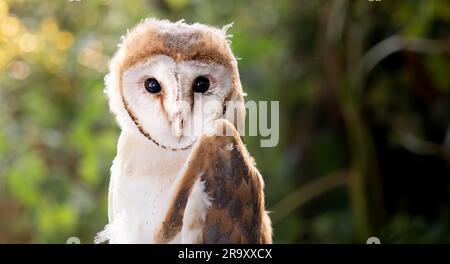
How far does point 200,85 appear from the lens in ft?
2.02

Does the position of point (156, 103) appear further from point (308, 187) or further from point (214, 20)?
point (308, 187)

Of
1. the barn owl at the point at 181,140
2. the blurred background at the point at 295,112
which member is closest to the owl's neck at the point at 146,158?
→ the barn owl at the point at 181,140

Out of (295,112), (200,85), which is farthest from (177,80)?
(295,112)

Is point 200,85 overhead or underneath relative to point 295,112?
underneath

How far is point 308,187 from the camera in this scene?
1947 mm

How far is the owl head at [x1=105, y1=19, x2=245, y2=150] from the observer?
60 centimetres

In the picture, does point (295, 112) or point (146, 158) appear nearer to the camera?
point (146, 158)

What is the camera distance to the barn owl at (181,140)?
61 centimetres

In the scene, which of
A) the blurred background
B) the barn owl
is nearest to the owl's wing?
the barn owl

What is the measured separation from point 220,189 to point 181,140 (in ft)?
0.19

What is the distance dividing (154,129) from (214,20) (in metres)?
0.93

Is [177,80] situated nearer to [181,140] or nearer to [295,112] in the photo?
[181,140]

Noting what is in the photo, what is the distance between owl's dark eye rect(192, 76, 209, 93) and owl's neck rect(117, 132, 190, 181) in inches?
2.7

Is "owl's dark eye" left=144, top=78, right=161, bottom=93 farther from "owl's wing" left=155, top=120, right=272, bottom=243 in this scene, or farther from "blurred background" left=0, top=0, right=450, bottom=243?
"blurred background" left=0, top=0, right=450, bottom=243
